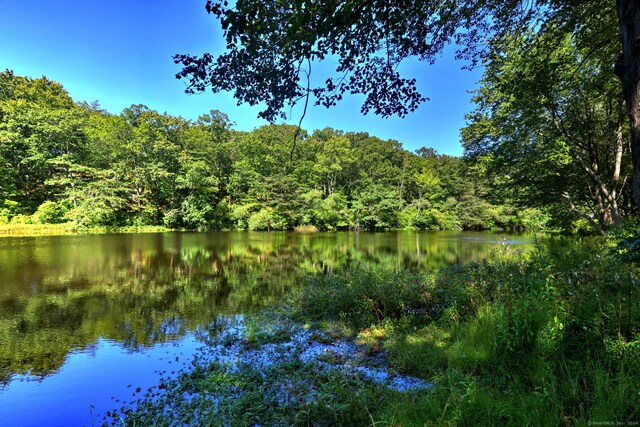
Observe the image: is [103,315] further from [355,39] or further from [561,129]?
[561,129]

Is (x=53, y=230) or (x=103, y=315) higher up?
(x=53, y=230)

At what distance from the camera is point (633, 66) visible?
2355 millimetres

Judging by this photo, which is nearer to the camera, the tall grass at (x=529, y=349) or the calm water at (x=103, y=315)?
the tall grass at (x=529, y=349)

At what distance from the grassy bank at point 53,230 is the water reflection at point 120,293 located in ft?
36.6

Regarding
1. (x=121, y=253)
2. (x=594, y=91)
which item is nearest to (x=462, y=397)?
(x=594, y=91)

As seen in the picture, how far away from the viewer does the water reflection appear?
6094mm

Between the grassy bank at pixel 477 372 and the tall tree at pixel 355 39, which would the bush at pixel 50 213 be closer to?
the grassy bank at pixel 477 372

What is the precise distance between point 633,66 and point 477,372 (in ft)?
11.2

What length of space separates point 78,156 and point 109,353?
1626 inches

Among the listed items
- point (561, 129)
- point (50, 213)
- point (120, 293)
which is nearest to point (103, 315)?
point (120, 293)

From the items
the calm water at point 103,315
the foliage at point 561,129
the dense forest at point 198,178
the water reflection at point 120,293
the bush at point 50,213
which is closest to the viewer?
the calm water at point 103,315

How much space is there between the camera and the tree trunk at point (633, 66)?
2.32 meters

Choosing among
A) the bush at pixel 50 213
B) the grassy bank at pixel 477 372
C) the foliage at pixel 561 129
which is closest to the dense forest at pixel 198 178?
the bush at pixel 50 213

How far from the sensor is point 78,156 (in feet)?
120
